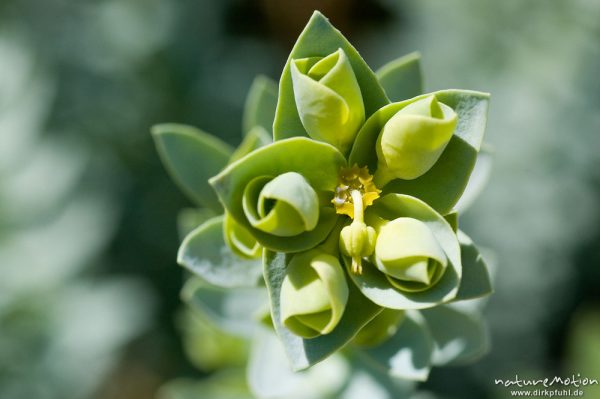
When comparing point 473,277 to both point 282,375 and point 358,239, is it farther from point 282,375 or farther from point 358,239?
point 282,375

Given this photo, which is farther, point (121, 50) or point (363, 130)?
→ point (121, 50)

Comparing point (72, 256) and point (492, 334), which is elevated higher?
point (72, 256)

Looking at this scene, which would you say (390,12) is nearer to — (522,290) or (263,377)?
(522,290)

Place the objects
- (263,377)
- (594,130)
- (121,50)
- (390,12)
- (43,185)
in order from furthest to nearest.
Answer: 1. (390,12)
2. (121,50)
3. (594,130)
4. (43,185)
5. (263,377)

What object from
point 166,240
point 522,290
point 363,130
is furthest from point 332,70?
point 166,240

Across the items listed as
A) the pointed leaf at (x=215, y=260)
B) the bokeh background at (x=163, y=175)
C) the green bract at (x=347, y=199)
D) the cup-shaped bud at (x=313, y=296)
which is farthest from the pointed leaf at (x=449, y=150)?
the bokeh background at (x=163, y=175)

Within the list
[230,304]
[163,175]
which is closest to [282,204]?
[230,304]

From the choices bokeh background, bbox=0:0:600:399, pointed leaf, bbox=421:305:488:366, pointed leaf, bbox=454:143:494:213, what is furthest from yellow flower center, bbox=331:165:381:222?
bokeh background, bbox=0:0:600:399
